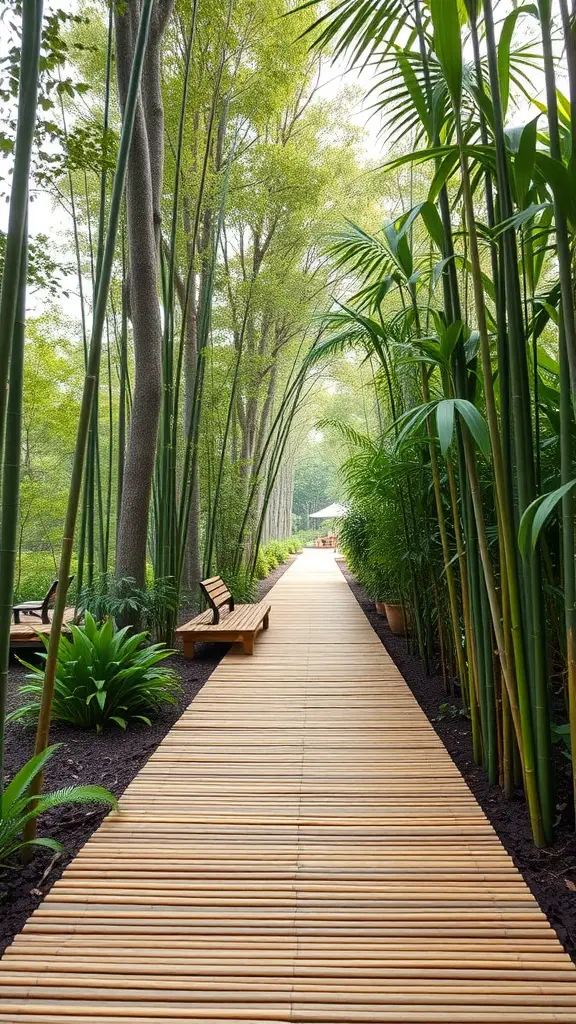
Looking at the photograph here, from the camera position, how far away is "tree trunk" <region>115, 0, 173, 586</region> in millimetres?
3410

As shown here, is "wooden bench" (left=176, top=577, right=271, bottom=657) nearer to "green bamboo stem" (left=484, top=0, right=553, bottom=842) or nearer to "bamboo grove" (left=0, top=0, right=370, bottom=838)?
"bamboo grove" (left=0, top=0, right=370, bottom=838)

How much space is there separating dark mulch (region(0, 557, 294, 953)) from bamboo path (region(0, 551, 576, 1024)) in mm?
85

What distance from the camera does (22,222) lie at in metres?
1.34

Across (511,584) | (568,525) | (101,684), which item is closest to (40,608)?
(101,684)

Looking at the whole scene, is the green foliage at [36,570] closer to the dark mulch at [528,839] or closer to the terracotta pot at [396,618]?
the terracotta pot at [396,618]

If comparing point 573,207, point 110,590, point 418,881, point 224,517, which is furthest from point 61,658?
point 224,517

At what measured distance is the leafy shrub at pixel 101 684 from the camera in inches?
102

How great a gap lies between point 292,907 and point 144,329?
3.04 meters

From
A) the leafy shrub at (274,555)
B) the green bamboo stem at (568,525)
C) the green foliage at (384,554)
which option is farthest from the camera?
the leafy shrub at (274,555)

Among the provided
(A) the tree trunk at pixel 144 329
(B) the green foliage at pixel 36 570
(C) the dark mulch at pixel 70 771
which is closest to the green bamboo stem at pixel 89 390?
(C) the dark mulch at pixel 70 771

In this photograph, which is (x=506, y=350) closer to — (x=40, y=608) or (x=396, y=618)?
(x=396, y=618)

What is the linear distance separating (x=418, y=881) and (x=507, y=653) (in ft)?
2.16

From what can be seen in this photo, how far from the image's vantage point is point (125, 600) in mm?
3332

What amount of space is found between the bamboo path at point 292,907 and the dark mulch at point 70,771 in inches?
3.4
